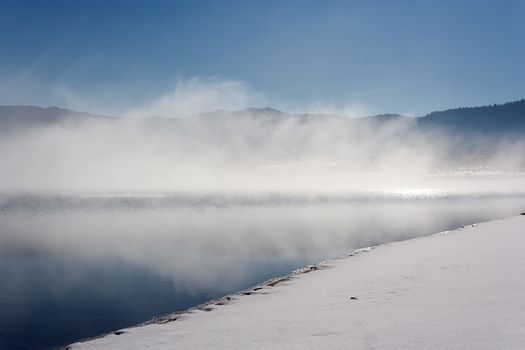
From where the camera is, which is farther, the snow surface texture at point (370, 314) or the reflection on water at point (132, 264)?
the reflection on water at point (132, 264)

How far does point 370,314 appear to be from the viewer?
947cm

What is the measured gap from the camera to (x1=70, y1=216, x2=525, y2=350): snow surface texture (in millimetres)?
7613

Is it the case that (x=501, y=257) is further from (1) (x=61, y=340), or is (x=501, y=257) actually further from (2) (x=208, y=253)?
(2) (x=208, y=253)

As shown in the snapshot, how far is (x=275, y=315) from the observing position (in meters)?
10.1

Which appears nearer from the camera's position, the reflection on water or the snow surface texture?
the snow surface texture

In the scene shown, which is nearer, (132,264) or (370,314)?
(370,314)

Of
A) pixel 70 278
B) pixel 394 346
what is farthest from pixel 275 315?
pixel 70 278

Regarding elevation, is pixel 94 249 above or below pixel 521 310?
above

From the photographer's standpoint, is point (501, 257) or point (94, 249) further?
point (94, 249)

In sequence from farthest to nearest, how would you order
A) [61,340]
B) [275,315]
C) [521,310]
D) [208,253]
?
[208,253] → [61,340] → [275,315] → [521,310]

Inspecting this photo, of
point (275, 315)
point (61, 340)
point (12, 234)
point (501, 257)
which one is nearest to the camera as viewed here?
point (275, 315)

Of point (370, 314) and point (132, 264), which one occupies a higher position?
point (132, 264)

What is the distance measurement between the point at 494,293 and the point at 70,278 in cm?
1714

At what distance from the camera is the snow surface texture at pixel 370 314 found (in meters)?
7.61
